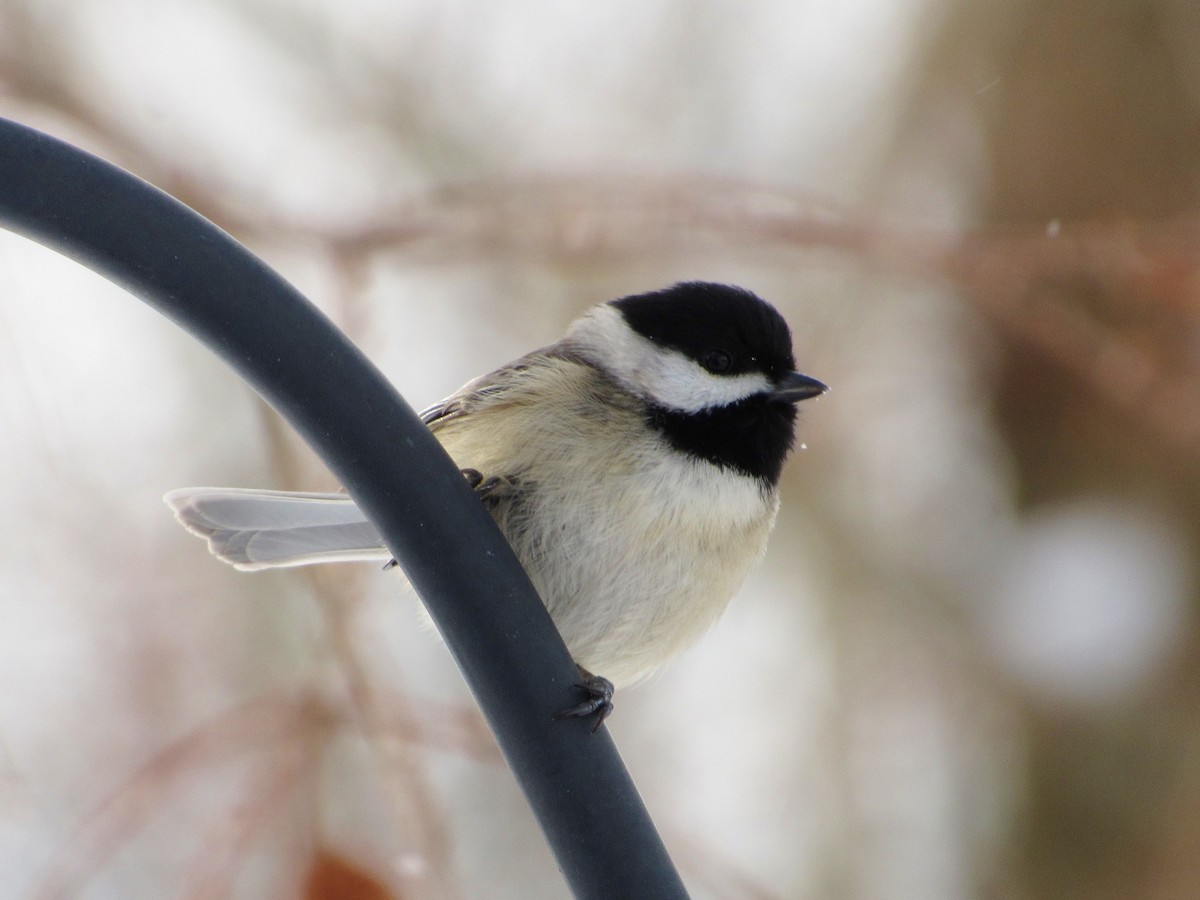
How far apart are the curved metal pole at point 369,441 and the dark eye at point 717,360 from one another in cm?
87

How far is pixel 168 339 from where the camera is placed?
4.25 metres

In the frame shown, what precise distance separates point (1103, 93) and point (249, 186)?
300 centimetres

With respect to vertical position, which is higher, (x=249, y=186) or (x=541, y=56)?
(x=541, y=56)

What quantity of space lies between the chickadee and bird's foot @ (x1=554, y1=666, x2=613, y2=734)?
39 cm

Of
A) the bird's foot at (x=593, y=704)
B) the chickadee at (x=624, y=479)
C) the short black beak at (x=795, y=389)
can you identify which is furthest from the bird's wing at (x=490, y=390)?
the bird's foot at (x=593, y=704)

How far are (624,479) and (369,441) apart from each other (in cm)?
62

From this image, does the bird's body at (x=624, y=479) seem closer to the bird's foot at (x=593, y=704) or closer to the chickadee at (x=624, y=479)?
the chickadee at (x=624, y=479)

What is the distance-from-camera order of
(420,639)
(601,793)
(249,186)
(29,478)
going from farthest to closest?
(420,639)
(249,186)
(29,478)
(601,793)

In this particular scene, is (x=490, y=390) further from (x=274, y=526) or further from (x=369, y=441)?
(x=369, y=441)

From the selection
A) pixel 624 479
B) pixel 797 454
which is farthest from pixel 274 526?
pixel 797 454

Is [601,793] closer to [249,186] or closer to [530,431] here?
[530,431]

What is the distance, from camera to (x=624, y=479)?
77.0 inches

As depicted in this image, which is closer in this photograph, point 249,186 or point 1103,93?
point 249,186

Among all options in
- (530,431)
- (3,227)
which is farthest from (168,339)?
(3,227)
